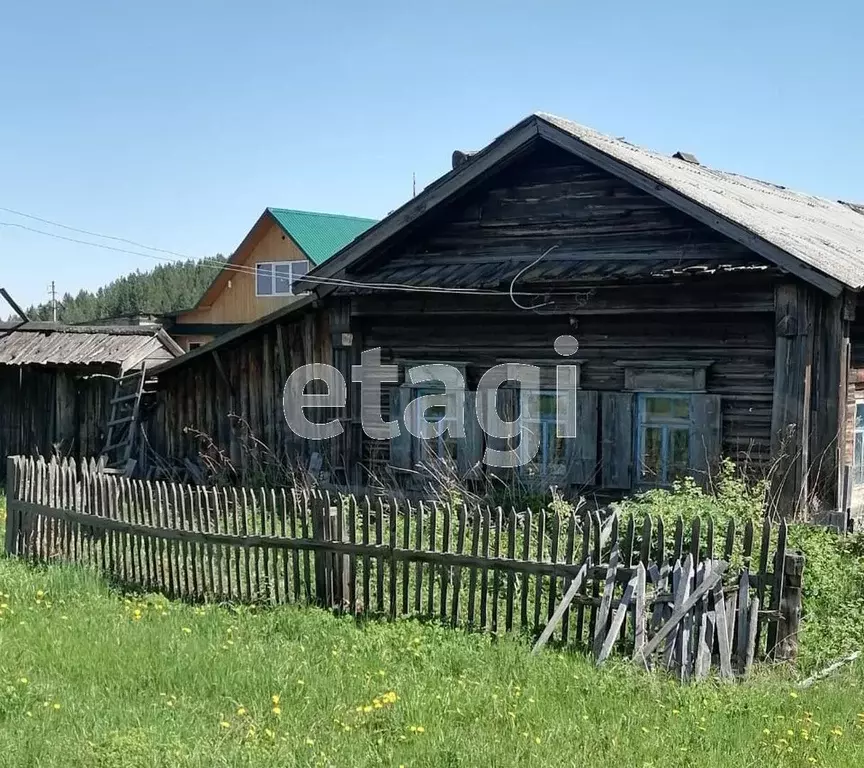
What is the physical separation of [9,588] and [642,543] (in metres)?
5.23

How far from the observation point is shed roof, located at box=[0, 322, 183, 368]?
48.5ft

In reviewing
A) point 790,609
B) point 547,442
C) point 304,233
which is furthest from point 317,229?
point 790,609

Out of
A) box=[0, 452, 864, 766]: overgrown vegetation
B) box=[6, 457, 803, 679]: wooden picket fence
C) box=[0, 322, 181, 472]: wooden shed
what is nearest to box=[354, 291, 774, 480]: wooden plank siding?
box=[6, 457, 803, 679]: wooden picket fence

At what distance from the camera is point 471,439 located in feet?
41.1

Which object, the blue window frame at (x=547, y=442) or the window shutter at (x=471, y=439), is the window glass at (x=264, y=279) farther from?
the blue window frame at (x=547, y=442)

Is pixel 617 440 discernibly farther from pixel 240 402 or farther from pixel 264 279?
pixel 264 279

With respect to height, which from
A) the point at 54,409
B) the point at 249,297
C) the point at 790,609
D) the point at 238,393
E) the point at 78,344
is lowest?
the point at 790,609

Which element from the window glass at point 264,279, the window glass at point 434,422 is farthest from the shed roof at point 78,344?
the window glass at point 264,279

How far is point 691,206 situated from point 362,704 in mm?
6736

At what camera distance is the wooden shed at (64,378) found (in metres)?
14.9

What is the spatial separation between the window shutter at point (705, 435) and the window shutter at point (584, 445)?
119 centimetres

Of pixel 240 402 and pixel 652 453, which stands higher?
pixel 240 402

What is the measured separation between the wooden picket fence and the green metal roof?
23.8m

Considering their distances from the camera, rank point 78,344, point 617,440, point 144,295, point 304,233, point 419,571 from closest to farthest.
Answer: point 419,571
point 617,440
point 78,344
point 304,233
point 144,295
